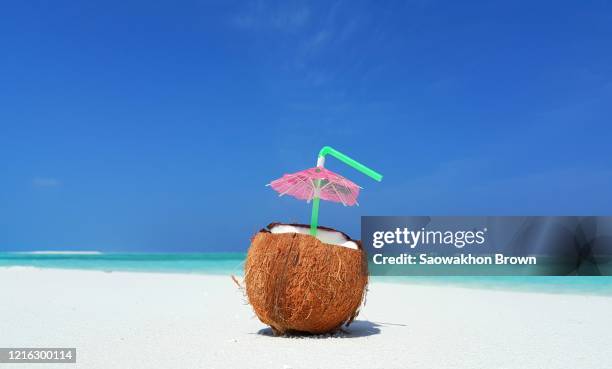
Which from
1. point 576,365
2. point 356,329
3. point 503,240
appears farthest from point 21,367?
point 503,240

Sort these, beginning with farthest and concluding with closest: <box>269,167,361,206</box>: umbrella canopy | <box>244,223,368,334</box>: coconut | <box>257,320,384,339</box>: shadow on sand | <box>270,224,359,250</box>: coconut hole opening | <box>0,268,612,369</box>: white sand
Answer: <box>270,224,359,250</box>: coconut hole opening
<box>257,320,384,339</box>: shadow on sand
<box>269,167,361,206</box>: umbrella canopy
<box>244,223,368,334</box>: coconut
<box>0,268,612,369</box>: white sand

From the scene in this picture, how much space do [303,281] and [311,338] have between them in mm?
907

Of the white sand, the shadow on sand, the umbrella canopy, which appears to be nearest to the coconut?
the shadow on sand

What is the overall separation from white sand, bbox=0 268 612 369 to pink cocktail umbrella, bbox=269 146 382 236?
5.91 feet

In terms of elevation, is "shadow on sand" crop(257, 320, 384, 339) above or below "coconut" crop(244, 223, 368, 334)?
below

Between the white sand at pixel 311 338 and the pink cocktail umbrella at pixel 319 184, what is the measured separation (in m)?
1.80

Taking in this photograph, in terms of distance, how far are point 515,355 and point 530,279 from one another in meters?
13.3

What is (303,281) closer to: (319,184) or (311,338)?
(311,338)

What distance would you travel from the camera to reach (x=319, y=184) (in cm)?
783

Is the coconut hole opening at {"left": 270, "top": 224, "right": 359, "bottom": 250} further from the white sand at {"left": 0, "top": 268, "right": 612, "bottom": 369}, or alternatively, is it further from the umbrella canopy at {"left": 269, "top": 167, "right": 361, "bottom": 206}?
the white sand at {"left": 0, "top": 268, "right": 612, "bottom": 369}

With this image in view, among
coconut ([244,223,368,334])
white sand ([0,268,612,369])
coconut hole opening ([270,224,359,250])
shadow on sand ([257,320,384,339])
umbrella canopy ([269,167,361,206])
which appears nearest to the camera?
white sand ([0,268,612,369])

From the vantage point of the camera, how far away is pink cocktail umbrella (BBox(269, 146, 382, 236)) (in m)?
7.76

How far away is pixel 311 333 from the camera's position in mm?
7891

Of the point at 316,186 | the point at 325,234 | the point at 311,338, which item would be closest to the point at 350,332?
the point at 311,338
